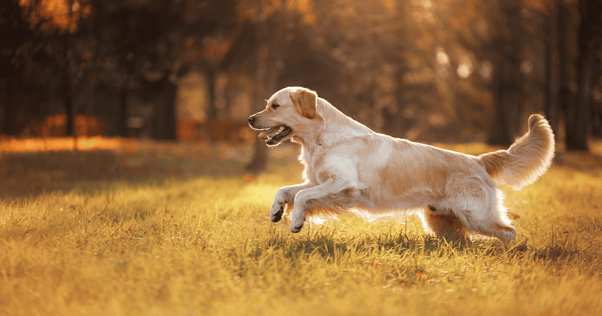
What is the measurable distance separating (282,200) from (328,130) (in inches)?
38.3

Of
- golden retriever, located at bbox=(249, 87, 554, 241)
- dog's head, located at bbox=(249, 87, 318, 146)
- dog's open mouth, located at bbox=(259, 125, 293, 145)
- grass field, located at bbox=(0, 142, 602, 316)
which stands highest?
dog's head, located at bbox=(249, 87, 318, 146)

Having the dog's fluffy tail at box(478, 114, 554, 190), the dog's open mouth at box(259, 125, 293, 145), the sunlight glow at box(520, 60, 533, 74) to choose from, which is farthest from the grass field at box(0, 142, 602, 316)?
the sunlight glow at box(520, 60, 533, 74)

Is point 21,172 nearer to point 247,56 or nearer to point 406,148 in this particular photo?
point 406,148

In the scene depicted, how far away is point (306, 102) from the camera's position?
4973mm

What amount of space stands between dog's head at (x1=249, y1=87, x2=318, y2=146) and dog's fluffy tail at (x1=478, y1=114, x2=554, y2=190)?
2155mm

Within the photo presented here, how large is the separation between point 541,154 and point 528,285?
2.18m

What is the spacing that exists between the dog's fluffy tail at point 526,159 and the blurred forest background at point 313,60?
8.30 meters

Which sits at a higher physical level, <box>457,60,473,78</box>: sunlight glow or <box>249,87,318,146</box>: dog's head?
<box>457,60,473,78</box>: sunlight glow

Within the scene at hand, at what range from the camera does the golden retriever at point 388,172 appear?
4773 mm

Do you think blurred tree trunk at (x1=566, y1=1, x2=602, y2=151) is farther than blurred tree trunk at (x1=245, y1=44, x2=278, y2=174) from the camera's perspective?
Yes

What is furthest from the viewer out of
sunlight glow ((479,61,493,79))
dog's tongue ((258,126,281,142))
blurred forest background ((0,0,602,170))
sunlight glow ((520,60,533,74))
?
sunlight glow ((479,61,493,79))

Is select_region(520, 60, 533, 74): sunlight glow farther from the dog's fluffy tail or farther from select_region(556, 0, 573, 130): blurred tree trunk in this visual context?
the dog's fluffy tail

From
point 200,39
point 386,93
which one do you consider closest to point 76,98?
point 200,39

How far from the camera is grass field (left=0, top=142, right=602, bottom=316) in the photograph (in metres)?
3.02
